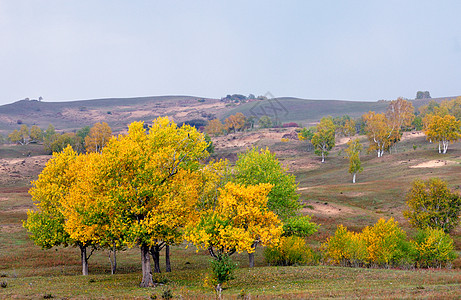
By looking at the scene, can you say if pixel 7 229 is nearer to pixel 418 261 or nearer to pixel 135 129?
pixel 135 129

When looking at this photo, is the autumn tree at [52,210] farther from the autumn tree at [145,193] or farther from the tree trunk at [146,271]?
the autumn tree at [145,193]

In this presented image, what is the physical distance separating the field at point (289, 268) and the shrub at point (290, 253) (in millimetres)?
3039

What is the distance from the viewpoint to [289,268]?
3778 centimetres

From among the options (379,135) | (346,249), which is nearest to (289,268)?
(346,249)

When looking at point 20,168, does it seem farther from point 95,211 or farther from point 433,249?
point 433,249

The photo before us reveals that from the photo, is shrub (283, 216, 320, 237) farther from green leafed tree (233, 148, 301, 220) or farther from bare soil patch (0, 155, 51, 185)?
bare soil patch (0, 155, 51, 185)

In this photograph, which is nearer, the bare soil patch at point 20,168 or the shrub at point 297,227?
the shrub at point 297,227

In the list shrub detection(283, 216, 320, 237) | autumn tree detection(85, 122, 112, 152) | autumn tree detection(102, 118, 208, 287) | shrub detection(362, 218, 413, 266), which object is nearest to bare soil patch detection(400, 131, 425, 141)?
autumn tree detection(85, 122, 112, 152)

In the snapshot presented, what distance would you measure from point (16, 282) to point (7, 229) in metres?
35.5

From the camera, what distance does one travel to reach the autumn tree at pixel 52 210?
38.8m

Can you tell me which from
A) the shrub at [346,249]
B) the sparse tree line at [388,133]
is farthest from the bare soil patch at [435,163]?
the shrub at [346,249]

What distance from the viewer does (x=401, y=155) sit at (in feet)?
436

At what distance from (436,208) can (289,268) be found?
32.6 metres

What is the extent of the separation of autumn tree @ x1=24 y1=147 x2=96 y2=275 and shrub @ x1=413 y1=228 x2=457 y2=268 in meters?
40.0
